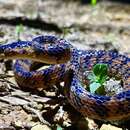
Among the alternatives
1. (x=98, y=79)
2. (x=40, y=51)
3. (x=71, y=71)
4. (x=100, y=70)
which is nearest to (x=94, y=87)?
(x=98, y=79)

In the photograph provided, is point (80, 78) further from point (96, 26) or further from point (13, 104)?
point (96, 26)

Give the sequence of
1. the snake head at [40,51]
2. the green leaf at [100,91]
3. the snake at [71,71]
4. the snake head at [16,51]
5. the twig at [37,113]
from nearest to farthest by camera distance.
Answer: the snake at [71,71]
the twig at [37,113]
the green leaf at [100,91]
the snake head at [40,51]
the snake head at [16,51]

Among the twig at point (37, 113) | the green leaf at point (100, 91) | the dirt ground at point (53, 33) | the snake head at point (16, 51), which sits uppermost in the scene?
the snake head at point (16, 51)

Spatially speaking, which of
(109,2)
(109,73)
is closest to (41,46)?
(109,73)

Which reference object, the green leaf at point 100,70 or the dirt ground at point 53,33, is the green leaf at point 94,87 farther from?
the dirt ground at point 53,33

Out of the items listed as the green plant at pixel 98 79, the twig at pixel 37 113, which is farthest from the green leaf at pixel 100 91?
the twig at pixel 37 113

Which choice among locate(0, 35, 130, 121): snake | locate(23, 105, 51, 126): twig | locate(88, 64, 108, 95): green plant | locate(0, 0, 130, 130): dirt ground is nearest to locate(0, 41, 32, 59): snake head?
locate(0, 35, 130, 121): snake

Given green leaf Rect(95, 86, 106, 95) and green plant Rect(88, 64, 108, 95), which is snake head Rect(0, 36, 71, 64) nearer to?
green plant Rect(88, 64, 108, 95)
